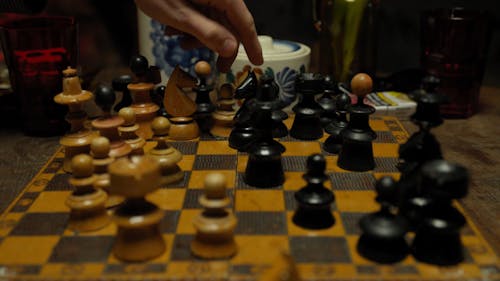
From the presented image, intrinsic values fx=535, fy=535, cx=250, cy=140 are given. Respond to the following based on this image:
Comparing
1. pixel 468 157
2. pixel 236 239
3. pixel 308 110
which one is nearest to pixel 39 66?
pixel 308 110

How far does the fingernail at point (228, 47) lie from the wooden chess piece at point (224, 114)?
4.7 inches

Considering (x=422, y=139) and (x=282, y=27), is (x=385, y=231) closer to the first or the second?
(x=422, y=139)

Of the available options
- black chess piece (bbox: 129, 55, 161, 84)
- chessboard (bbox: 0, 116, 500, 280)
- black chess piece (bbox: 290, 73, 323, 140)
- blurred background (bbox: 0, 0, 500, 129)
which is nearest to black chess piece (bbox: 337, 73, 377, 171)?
chessboard (bbox: 0, 116, 500, 280)

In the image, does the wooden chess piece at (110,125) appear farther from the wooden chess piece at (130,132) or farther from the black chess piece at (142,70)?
the black chess piece at (142,70)

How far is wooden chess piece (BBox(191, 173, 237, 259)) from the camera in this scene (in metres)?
0.83

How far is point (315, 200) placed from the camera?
0.92 m

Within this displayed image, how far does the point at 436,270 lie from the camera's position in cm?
81

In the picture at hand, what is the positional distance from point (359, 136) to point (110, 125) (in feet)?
1.68

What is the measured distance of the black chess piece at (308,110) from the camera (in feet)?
4.16

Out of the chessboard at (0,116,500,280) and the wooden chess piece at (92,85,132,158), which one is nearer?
the chessboard at (0,116,500,280)

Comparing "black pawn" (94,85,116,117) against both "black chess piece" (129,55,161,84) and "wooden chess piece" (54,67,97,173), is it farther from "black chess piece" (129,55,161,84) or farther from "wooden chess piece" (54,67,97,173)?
"black chess piece" (129,55,161,84)

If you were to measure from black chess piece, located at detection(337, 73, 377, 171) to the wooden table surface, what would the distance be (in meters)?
0.22

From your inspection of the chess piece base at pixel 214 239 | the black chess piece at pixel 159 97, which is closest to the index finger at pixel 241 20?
the black chess piece at pixel 159 97

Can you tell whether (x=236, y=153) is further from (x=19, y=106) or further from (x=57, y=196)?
(x=19, y=106)
